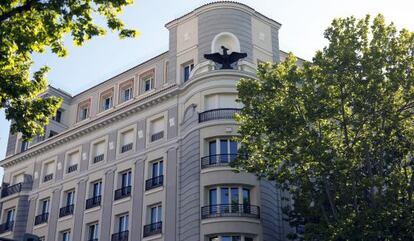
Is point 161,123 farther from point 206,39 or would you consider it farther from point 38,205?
point 38,205

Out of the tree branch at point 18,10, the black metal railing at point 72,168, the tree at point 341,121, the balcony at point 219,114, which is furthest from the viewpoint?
the black metal railing at point 72,168

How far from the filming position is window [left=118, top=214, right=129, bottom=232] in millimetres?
33531

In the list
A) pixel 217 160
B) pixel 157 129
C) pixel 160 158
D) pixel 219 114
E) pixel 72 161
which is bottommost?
pixel 217 160

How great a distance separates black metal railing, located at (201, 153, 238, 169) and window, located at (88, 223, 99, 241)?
877 cm

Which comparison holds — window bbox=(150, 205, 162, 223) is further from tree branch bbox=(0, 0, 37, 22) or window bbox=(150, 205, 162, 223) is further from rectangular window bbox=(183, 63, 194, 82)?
tree branch bbox=(0, 0, 37, 22)

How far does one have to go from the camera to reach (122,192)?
113 feet

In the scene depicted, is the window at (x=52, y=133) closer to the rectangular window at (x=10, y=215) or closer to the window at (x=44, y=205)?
the window at (x=44, y=205)

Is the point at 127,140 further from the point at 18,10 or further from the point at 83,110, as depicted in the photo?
the point at 18,10

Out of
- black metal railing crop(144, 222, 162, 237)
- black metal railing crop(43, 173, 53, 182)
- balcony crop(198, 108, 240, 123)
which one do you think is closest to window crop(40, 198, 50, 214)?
black metal railing crop(43, 173, 53, 182)

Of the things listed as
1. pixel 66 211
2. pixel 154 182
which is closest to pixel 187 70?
pixel 154 182

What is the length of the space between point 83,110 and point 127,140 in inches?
261

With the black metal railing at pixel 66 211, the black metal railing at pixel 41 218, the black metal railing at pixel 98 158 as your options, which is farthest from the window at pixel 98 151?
the black metal railing at pixel 41 218

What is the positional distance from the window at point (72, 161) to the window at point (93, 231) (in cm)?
474

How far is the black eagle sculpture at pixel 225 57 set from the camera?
109 ft
